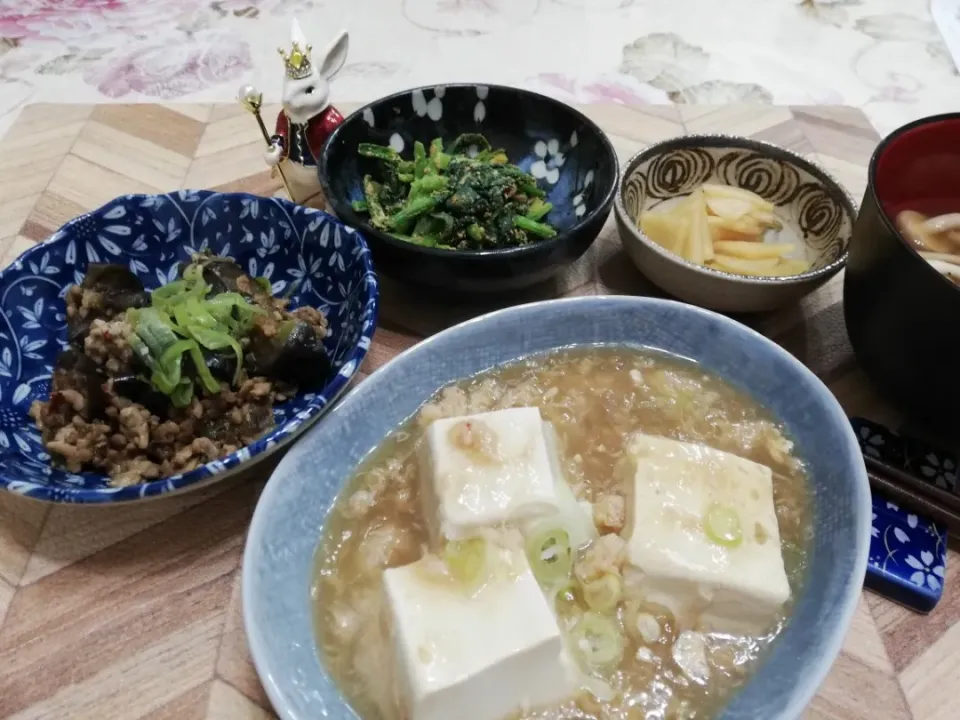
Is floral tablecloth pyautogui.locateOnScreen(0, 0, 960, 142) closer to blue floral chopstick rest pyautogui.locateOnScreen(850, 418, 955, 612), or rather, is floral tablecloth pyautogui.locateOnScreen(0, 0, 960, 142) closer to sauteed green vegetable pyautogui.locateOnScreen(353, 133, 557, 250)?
sauteed green vegetable pyautogui.locateOnScreen(353, 133, 557, 250)

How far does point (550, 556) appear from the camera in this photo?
4.56ft

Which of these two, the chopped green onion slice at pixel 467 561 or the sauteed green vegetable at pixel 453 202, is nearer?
the chopped green onion slice at pixel 467 561

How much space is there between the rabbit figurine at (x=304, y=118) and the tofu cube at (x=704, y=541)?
1.26 meters

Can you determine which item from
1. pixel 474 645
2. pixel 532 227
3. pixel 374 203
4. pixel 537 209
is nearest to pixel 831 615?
pixel 474 645

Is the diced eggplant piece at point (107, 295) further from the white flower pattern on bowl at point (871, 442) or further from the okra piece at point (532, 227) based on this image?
the white flower pattern on bowl at point (871, 442)

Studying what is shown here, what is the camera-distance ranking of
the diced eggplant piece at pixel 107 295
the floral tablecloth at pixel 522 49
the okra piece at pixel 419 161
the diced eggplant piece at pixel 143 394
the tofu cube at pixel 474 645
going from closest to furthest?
1. the tofu cube at pixel 474 645
2. the diced eggplant piece at pixel 143 394
3. the diced eggplant piece at pixel 107 295
4. the okra piece at pixel 419 161
5. the floral tablecloth at pixel 522 49

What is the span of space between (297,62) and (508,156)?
0.71m

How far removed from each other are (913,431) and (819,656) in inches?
30.1

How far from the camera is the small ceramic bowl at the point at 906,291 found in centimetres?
145

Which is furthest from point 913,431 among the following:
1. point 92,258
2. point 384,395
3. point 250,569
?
point 92,258

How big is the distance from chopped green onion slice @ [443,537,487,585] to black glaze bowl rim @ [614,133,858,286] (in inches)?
37.2

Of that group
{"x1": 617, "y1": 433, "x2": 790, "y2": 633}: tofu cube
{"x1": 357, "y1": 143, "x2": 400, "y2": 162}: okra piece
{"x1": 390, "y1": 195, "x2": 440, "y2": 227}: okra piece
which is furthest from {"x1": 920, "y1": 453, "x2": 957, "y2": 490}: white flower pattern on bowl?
{"x1": 357, "y1": 143, "x2": 400, "y2": 162}: okra piece

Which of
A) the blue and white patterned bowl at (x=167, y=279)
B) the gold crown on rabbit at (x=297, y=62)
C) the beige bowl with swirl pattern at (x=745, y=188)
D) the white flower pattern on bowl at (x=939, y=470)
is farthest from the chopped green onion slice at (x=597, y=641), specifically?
the gold crown on rabbit at (x=297, y=62)

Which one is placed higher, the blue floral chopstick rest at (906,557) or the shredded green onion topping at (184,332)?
the shredded green onion topping at (184,332)
